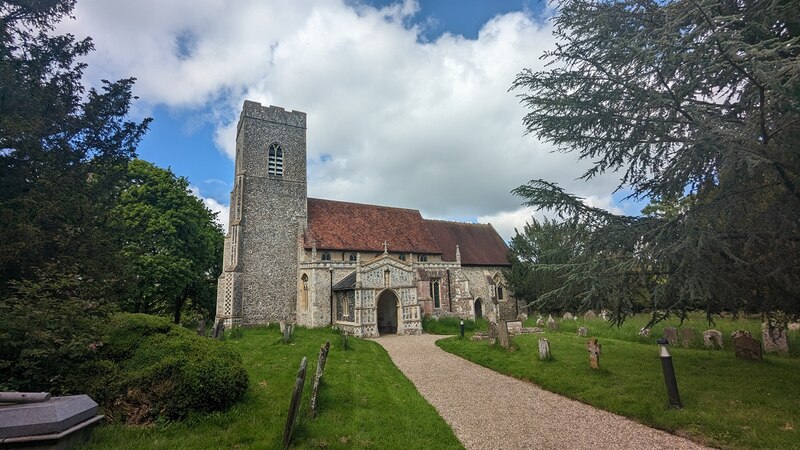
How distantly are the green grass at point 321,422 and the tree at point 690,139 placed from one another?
4023 mm

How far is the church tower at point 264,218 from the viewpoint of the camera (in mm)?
23188

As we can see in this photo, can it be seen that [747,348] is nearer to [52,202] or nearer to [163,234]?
[52,202]

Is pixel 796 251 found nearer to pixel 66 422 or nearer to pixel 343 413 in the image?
pixel 343 413

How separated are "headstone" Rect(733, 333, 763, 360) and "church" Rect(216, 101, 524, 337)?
39.5 feet

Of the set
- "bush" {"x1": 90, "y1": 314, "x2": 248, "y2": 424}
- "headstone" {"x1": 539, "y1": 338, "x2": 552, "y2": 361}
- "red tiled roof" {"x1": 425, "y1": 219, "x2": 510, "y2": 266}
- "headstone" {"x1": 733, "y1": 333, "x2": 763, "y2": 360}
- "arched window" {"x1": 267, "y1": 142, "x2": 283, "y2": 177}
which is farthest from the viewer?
"red tiled roof" {"x1": 425, "y1": 219, "x2": 510, "y2": 266}

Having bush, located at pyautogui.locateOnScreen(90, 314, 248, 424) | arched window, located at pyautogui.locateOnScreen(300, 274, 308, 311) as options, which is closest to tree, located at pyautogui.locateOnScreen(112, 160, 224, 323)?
arched window, located at pyautogui.locateOnScreen(300, 274, 308, 311)

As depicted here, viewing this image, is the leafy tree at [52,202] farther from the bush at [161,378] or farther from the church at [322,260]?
the church at [322,260]

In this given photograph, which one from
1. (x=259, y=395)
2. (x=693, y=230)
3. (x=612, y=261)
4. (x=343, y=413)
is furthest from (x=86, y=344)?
(x=693, y=230)

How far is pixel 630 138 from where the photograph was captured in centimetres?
803

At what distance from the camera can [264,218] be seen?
24781 millimetres

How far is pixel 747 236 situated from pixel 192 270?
26.2m

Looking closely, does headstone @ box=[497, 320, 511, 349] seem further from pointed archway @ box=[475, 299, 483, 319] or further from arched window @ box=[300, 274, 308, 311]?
pointed archway @ box=[475, 299, 483, 319]

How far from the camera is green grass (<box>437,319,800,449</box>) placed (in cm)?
575

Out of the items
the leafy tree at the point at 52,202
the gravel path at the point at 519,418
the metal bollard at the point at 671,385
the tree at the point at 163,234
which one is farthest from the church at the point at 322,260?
the metal bollard at the point at 671,385
